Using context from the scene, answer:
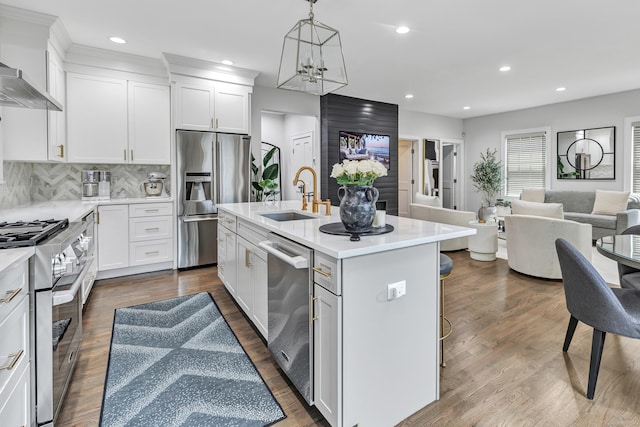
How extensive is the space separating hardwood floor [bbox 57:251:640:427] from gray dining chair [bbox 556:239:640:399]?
0.65 feet

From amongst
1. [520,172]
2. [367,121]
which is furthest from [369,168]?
[520,172]

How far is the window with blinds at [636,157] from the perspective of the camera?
19.5ft

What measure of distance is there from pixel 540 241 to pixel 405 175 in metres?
4.47

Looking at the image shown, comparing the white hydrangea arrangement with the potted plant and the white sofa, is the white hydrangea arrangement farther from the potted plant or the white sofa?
the potted plant

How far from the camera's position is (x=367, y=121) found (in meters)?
6.57

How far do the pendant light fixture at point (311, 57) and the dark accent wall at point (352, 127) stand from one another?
3.43 meters

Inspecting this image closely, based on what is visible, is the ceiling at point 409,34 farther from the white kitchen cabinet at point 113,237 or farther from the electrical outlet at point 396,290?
the electrical outlet at point 396,290

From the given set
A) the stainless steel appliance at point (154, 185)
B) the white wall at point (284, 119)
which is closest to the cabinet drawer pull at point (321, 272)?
the stainless steel appliance at point (154, 185)

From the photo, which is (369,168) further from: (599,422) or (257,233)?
(599,422)

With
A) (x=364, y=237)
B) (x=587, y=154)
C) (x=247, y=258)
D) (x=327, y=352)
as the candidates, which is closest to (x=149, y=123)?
(x=247, y=258)

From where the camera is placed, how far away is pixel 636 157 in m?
5.97

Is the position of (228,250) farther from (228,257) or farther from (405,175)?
(405,175)

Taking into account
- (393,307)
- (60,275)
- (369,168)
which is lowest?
(393,307)

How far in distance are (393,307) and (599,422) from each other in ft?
3.83
